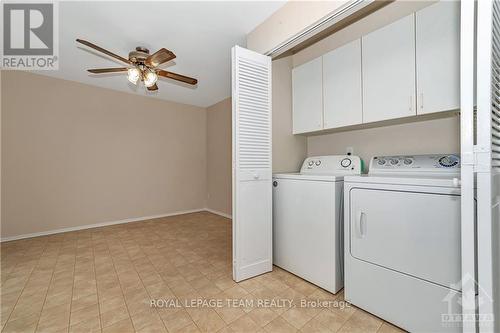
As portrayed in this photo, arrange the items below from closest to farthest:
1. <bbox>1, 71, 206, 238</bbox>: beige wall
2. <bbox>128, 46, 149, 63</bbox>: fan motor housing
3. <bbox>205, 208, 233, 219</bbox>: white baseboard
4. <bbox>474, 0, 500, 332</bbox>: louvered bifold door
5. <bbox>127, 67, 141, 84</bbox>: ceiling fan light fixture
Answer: <bbox>474, 0, 500, 332</bbox>: louvered bifold door
<bbox>128, 46, 149, 63</bbox>: fan motor housing
<bbox>127, 67, 141, 84</bbox>: ceiling fan light fixture
<bbox>1, 71, 206, 238</bbox>: beige wall
<bbox>205, 208, 233, 219</bbox>: white baseboard

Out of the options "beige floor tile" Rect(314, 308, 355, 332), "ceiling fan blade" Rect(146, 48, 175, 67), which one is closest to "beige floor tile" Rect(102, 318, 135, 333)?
"beige floor tile" Rect(314, 308, 355, 332)

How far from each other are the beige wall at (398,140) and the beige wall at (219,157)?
7.78 ft

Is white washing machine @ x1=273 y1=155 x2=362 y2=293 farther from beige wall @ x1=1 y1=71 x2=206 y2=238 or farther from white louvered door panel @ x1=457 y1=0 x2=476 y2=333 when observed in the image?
beige wall @ x1=1 y1=71 x2=206 y2=238

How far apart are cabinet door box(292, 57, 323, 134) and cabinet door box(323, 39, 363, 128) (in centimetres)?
7

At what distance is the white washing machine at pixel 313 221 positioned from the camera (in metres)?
1.74

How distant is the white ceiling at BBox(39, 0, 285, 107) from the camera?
1.96m

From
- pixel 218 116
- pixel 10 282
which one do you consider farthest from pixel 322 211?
pixel 218 116

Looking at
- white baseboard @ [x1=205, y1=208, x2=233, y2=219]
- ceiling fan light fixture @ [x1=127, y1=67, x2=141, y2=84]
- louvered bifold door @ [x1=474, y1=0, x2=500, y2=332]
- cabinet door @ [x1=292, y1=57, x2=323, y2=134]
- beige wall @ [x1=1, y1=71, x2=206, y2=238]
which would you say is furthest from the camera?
white baseboard @ [x1=205, y1=208, x2=233, y2=219]

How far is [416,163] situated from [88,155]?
4713 mm

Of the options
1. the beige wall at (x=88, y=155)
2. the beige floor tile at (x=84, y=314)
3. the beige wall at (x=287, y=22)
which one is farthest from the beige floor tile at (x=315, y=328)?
the beige wall at (x=88, y=155)

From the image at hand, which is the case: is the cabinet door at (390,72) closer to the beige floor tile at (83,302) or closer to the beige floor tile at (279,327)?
the beige floor tile at (279,327)

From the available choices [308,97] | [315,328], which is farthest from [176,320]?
[308,97]

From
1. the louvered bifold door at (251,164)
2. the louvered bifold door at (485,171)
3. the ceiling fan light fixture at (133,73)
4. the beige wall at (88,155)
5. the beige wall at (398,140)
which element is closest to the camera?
the louvered bifold door at (485,171)

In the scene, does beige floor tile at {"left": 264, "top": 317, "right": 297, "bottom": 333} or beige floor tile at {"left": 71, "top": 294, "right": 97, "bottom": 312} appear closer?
beige floor tile at {"left": 264, "top": 317, "right": 297, "bottom": 333}
